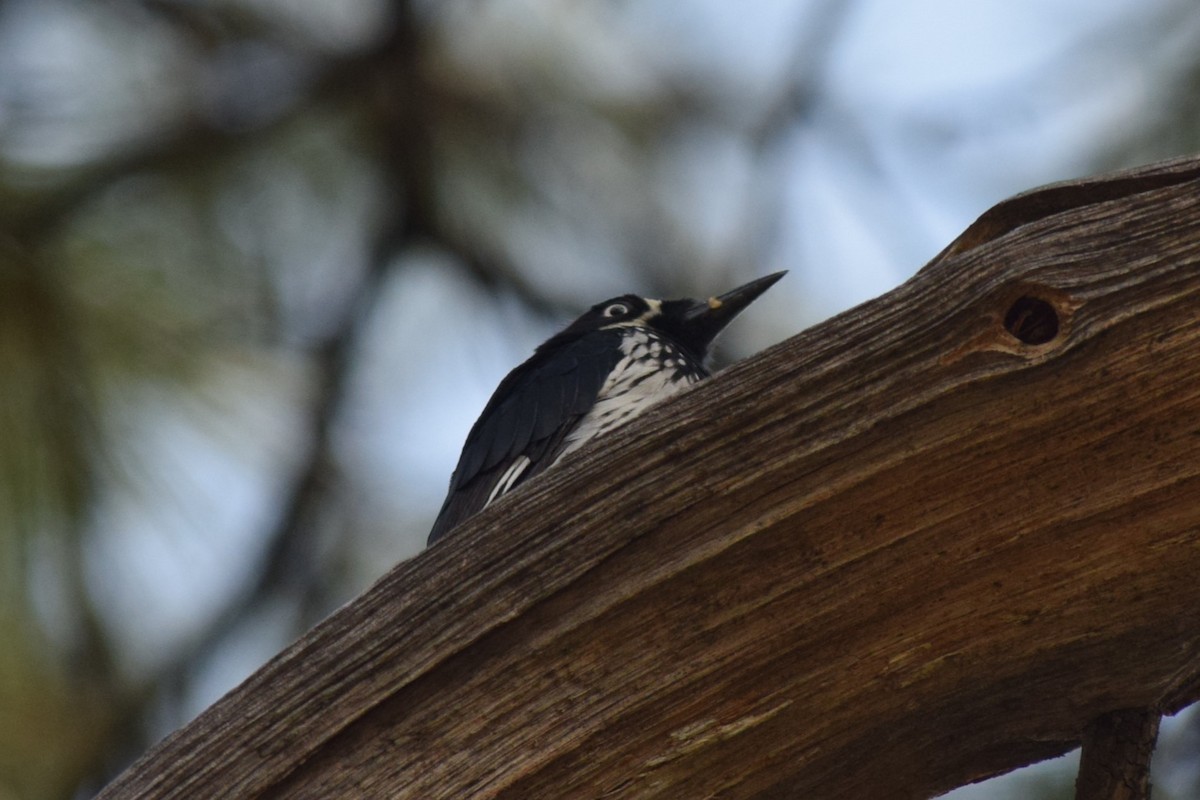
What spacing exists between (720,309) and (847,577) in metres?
1.85

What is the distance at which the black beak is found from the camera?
10.3 feet

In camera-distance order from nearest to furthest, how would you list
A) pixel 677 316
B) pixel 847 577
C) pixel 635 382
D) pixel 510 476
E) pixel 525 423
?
1. pixel 847 577
2. pixel 510 476
3. pixel 525 423
4. pixel 635 382
5. pixel 677 316

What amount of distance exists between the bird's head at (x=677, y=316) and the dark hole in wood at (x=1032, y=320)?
5.59 feet

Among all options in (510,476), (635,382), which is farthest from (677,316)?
(510,476)

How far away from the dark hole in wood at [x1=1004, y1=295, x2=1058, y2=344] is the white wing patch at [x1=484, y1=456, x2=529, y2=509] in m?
1.40

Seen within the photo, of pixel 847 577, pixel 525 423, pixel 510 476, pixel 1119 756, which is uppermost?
pixel 525 423

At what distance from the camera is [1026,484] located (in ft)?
4.78

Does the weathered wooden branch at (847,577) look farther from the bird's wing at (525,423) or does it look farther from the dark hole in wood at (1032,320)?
the bird's wing at (525,423)

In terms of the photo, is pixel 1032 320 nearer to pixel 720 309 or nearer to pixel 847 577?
pixel 847 577

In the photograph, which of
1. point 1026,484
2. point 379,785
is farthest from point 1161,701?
point 379,785

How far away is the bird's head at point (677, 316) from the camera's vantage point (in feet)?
10.6

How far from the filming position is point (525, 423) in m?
2.91

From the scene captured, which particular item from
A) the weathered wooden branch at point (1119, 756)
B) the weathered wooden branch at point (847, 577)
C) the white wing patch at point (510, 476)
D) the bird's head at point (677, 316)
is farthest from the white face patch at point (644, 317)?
the weathered wooden branch at point (1119, 756)

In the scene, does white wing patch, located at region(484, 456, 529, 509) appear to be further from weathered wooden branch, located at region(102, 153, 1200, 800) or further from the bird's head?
weathered wooden branch, located at region(102, 153, 1200, 800)
